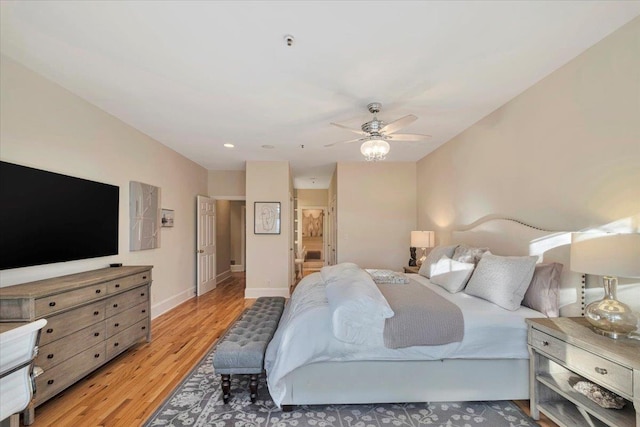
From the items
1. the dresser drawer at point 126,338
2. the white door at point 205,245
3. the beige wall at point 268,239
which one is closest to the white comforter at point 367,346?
the dresser drawer at point 126,338

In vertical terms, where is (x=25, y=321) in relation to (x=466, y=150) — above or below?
below

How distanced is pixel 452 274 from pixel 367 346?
51.0 inches

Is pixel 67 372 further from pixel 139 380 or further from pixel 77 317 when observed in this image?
pixel 139 380

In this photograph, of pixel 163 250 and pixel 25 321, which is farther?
pixel 163 250

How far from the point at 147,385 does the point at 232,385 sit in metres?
0.74

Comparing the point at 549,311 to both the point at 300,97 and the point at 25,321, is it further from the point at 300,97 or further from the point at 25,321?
the point at 25,321

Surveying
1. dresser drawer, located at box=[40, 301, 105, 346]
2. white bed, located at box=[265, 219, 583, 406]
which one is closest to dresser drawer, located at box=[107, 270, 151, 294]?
dresser drawer, located at box=[40, 301, 105, 346]

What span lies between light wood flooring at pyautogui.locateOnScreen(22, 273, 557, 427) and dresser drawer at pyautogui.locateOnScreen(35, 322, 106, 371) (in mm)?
345

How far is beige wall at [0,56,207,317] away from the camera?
2307mm

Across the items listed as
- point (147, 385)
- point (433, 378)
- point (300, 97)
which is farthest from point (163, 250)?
point (433, 378)

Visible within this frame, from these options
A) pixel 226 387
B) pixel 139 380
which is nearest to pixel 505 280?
pixel 226 387

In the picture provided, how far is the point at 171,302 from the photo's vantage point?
4711 millimetres

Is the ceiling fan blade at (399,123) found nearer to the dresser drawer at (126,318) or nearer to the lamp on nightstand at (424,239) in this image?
the lamp on nightstand at (424,239)

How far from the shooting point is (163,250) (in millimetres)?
4500
